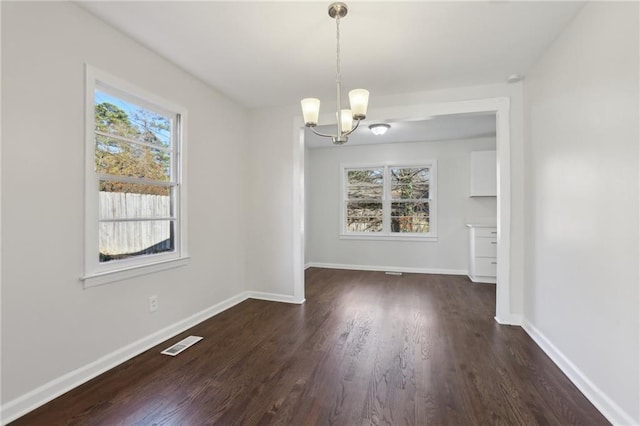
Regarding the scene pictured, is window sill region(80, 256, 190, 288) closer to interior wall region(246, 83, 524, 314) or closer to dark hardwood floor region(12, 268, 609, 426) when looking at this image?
dark hardwood floor region(12, 268, 609, 426)

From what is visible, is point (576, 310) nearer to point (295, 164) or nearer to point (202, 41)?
point (295, 164)

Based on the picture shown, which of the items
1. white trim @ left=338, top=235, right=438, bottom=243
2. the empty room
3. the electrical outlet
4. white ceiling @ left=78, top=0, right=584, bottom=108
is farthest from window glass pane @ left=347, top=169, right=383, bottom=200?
the electrical outlet

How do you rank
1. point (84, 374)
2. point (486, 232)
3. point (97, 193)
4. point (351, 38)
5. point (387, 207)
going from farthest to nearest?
point (387, 207) → point (486, 232) → point (351, 38) → point (97, 193) → point (84, 374)

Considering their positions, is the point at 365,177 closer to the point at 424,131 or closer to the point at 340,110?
the point at 424,131

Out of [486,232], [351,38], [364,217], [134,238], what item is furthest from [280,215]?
[486,232]

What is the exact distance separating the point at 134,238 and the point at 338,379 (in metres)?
2.02

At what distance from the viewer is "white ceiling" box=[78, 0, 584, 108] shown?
2051 millimetres

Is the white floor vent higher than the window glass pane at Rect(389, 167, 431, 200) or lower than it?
lower

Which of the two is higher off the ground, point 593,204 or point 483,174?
point 483,174

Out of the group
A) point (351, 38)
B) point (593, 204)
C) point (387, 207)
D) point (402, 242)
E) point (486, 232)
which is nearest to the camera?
point (593, 204)

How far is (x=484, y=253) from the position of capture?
4.99 metres

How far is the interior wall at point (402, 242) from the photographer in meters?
5.62

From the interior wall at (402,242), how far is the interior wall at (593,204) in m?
2.98

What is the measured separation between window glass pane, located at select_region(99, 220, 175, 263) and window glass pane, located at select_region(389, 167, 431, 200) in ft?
14.4
